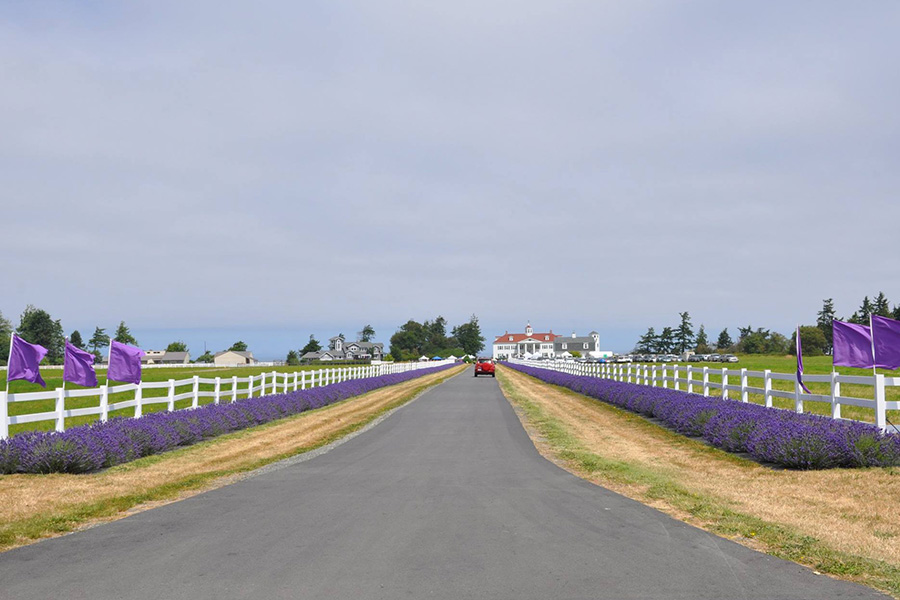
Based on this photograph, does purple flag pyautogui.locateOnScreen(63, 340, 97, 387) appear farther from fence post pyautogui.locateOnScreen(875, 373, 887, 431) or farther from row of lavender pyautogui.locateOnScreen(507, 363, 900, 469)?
fence post pyautogui.locateOnScreen(875, 373, 887, 431)

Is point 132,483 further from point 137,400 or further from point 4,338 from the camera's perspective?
point 4,338

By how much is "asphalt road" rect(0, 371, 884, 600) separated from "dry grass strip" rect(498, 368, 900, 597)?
0.48 meters

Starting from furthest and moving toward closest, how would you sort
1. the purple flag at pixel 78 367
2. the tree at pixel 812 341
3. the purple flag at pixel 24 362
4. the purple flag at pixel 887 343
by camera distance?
the tree at pixel 812 341, the purple flag at pixel 78 367, the purple flag at pixel 24 362, the purple flag at pixel 887 343

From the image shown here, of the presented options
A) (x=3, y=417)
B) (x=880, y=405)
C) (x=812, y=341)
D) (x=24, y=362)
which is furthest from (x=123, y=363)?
(x=812, y=341)

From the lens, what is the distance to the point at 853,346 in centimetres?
1401

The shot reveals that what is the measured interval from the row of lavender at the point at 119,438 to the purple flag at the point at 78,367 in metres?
0.94

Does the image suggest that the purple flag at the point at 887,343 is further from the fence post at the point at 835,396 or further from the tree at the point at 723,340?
the tree at the point at 723,340

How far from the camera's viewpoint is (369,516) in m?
8.75

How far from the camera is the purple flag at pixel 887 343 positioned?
13484 mm

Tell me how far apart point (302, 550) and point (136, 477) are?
6419 millimetres

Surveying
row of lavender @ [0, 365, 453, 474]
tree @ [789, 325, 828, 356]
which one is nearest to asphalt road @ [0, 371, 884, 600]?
row of lavender @ [0, 365, 453, 474]

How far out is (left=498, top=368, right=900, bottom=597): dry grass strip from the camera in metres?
7.19

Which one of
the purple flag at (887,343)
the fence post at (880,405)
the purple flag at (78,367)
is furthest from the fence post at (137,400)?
the purple flag at (887,343)

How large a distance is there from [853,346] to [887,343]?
1.87 ft
